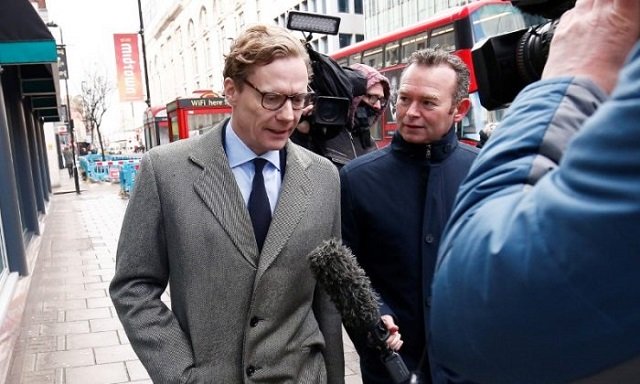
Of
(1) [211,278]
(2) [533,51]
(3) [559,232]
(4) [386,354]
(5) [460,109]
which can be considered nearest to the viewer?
(3) [559,232]

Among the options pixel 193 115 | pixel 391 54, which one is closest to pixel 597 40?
pixel 391 54

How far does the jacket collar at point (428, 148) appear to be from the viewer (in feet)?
7.66

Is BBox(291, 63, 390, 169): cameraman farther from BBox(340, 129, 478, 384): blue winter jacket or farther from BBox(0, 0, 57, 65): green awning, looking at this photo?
BBox(0, 0, 57, 65): green awning

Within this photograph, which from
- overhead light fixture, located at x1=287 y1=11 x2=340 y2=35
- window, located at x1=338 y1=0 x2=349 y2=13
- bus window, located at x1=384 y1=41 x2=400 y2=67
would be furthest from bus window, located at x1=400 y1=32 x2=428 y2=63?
window, located at x1=338 y1=0 x2=349 y2=13

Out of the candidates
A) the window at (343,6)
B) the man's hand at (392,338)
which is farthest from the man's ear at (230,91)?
the window at (343,6)

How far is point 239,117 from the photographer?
196 cm

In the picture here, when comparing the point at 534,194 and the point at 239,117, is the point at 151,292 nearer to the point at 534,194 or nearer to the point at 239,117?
the point at 239,117

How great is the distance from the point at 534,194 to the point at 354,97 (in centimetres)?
337

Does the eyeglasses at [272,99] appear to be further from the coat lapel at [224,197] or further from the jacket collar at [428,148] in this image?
the jacket collar at [428,148]

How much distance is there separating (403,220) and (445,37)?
9.28 meters

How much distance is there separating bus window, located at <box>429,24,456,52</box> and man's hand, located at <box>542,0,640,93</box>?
33.0 ft

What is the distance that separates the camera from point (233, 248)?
1.81 meters

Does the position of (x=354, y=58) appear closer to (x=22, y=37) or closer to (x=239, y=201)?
(x=22, y=37)

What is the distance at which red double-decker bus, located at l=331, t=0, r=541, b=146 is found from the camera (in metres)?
9.97
